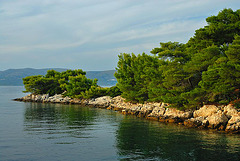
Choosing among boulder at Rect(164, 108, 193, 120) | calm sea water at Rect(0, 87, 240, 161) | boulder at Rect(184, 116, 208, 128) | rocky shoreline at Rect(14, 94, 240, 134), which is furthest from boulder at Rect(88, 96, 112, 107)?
boulder at Rect(184, 116, 208, 128)

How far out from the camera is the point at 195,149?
84.8ft

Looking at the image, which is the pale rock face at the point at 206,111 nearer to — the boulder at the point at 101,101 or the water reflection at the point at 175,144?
the water reflection at the point at 175,144

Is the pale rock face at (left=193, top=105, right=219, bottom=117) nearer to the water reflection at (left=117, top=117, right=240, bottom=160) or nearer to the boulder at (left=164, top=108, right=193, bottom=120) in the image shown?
the boulder at (left=164, top=108, right=193, bottom=120)

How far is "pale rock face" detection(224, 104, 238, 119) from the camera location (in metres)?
34.9

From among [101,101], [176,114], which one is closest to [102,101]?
[101,101]

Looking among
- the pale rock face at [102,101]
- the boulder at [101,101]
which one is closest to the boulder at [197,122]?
the boulder at [101,101]

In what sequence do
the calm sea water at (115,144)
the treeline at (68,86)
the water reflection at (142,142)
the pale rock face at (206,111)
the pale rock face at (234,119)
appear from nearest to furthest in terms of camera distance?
the calm sea water at (115,144) → the water reflection at (142,142) → the pale rock face at (234,119) → the pale rock face at (206,111) → the treeline at (68,86)

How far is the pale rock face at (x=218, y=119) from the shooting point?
116 feet

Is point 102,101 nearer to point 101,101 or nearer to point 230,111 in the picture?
point 101,101

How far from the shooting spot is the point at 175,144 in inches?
1104

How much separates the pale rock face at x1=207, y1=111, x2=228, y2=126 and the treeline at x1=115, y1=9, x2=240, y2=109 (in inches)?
85.9

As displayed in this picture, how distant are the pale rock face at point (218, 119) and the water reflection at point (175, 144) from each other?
248 cm

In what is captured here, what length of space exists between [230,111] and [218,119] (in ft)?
6.76

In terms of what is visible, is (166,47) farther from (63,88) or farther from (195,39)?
(63,88)
